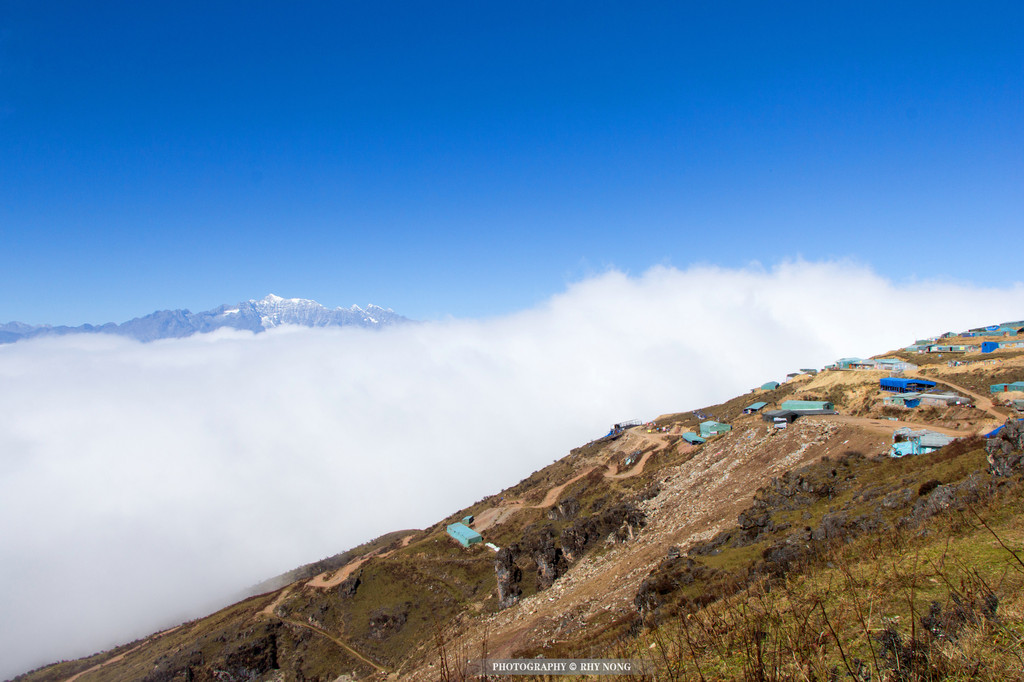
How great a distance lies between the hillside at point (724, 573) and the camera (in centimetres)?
800

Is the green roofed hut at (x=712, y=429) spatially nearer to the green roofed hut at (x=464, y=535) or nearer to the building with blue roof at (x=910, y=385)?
the building with blue roof at (x=910, y=385)

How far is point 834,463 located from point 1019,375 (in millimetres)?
35681

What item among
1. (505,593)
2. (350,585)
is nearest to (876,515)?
(505,593)

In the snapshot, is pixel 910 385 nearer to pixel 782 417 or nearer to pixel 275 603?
pixel 782 417

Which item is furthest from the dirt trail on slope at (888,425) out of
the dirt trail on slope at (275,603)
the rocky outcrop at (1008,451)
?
the dirt trail on slope at (275,603)

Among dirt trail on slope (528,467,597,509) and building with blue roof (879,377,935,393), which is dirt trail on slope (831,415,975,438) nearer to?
building with blue roof (879,377,935,393)

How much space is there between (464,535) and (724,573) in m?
44.9

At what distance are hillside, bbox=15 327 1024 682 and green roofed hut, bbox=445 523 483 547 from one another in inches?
56.3

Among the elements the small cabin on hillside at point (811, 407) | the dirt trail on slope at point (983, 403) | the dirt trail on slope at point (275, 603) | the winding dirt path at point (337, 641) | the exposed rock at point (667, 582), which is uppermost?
the small cabin on hillside at point (811, 407)

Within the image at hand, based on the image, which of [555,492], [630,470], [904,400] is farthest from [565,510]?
[904,400]

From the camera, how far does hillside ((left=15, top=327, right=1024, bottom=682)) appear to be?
800 cm

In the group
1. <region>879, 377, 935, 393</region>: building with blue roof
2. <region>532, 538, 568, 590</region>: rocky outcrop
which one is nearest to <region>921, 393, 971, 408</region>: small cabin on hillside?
<region>879, 377, 935, 393</region>: building with blue roof

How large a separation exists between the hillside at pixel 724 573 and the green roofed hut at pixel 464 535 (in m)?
1.43

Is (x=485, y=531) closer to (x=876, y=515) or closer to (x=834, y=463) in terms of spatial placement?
(x=834, y=463)
